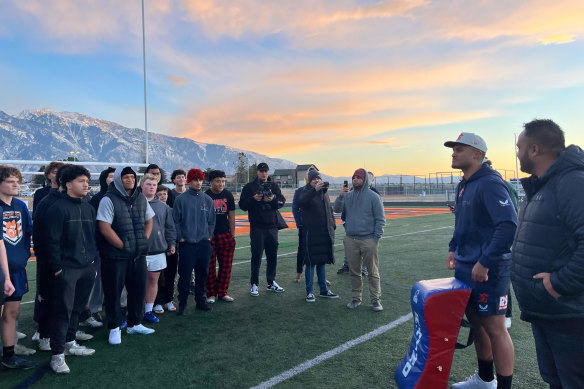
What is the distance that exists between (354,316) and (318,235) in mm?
1357

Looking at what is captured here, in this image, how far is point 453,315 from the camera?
2.88 meters

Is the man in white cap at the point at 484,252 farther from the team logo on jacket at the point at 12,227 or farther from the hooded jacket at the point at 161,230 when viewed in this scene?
the team logo on jacket at the point at 12,227

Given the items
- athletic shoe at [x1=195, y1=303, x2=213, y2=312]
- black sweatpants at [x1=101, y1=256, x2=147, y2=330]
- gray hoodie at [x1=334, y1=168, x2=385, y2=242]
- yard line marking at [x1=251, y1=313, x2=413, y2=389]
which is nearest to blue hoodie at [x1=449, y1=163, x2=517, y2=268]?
yard line marking at [x1=251, y1=313, x2=413, y2=389]

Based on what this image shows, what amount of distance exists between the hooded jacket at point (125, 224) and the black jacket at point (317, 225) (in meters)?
2.45

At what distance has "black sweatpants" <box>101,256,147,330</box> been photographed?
4188mm

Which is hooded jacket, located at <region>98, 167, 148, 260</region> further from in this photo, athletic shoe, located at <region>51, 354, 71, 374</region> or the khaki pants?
the khaki pants

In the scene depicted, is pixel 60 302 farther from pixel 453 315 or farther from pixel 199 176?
pixel 453 315

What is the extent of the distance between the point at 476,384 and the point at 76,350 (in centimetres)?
387

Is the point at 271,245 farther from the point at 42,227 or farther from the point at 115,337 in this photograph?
the point at 42,227

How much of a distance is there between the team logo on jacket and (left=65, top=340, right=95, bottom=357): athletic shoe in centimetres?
118

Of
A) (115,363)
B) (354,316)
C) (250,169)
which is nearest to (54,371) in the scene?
(115,363)

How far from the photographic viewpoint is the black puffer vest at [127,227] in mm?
4164

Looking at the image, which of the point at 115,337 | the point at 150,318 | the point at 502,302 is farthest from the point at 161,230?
the point at 502,302

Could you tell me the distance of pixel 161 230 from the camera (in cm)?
504
